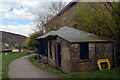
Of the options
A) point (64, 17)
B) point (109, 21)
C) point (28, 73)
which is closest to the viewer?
point (109, 21)

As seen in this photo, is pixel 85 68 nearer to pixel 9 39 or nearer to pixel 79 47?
pixel 79 47

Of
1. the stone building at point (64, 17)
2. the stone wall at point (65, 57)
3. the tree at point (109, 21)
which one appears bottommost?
the stone wall at point (65, 57)

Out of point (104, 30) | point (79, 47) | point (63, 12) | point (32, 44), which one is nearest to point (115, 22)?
point (104, 30)

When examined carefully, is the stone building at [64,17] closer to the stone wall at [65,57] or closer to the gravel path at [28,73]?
the stone wall at [65,57]

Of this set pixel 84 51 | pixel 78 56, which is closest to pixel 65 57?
pixel 78 56

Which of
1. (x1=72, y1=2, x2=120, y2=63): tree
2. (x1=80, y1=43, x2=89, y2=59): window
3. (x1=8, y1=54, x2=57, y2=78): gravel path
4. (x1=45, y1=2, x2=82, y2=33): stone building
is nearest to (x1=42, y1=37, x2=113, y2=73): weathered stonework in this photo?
(x1=80, y1=43, x2=89, y2=59): window

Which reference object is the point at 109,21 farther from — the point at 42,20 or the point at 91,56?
the point at 42,20

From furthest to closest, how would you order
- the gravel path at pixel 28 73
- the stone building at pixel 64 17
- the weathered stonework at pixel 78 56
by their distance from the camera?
the stone building at pixel 64 17 < the weathered stonework at pixel 78 56 < the gravel path at pixel 28 73

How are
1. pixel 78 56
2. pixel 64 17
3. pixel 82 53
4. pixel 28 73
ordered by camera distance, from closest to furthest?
1. pixel 78 56
2. pixel 82 53
3. pixel 28 73
4. pixel 64 17

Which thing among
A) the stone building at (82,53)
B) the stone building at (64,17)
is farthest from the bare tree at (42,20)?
the stone building at (82,53)

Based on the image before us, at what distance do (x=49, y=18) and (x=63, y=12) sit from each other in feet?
16.4

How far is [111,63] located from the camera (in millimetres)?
10984

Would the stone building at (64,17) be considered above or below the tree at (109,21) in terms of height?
above

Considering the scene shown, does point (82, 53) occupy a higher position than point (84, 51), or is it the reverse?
point (84, 51)
